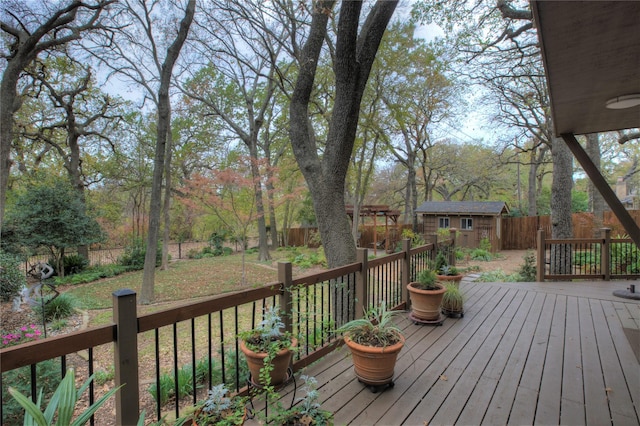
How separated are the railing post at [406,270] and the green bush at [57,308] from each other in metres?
6.34

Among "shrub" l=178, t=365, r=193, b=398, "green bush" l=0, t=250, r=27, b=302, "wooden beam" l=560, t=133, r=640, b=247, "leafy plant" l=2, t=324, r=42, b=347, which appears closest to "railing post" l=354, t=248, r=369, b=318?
"shrub" l=178, t=365, r=193, b=398

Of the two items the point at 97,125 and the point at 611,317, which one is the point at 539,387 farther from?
the point at 97,125

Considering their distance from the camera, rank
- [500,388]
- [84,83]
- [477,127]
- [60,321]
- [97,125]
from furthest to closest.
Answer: [477,127], [97,125], [84,83], [60,321], [500,388]

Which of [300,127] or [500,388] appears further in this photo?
[300,127]

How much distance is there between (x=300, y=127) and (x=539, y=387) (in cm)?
348

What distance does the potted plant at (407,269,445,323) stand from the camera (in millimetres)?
3357

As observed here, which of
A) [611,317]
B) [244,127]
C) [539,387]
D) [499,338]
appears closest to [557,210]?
[611,317]

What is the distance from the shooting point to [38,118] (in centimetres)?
1082

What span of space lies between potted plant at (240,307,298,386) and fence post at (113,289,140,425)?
2.21 ft

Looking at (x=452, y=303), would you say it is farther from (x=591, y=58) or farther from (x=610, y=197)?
(x=591, y=58)

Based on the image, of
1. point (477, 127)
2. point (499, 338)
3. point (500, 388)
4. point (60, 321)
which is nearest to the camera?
point (500, 388)

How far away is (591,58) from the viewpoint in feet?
5.90

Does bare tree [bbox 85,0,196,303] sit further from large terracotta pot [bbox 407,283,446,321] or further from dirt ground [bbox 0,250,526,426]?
large terracotta pot [bbox 407,283,446,321]

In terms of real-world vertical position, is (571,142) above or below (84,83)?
below
